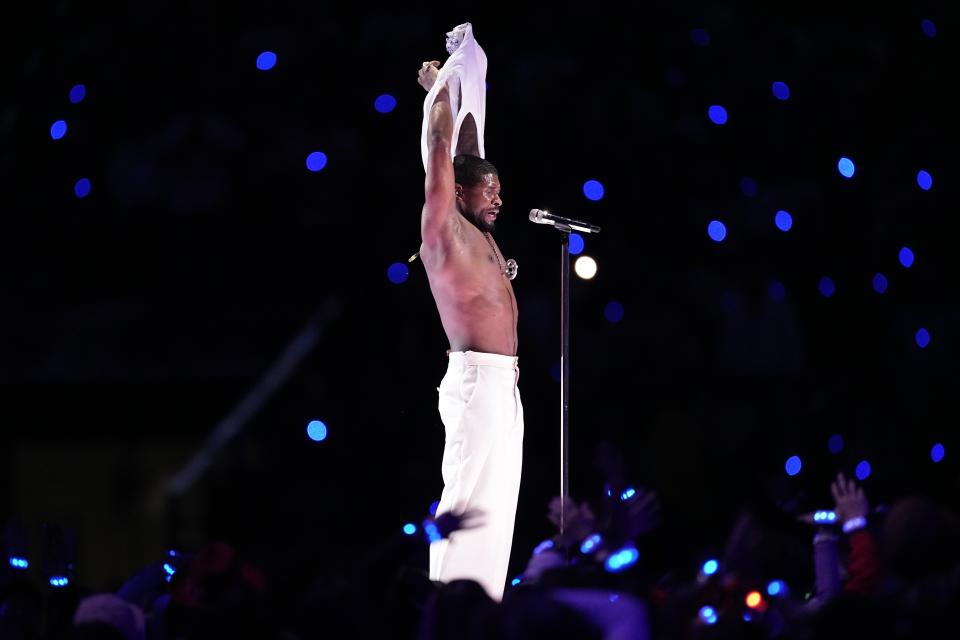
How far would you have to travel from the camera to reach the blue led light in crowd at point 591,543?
11.7ft

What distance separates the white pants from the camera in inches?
175

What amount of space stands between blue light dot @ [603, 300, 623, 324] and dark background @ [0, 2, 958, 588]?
5 centimetres

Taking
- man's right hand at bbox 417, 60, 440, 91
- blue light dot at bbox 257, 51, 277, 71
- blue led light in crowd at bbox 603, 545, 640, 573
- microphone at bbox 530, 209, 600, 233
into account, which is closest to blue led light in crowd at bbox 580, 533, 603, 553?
blue led light in crowd at bbox 603, 545, 640, 573

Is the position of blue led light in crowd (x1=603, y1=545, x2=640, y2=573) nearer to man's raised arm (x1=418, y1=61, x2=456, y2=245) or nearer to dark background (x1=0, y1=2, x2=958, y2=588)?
man's raised arm (x1=418, y1=61, x2=456, y2=245)

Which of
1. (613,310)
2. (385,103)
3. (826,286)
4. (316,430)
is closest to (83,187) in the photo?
(385,103)

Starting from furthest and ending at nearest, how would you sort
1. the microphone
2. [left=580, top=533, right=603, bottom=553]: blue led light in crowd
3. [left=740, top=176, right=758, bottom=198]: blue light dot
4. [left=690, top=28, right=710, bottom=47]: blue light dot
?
[left=740, top=176, right=758, bottom=198]: blue light dot
[left=690, top=28, right=710, bottom=47]: blue light dot
the microphone
[left=580, top=533, right=603, bottom=553]: blue led light in crowd

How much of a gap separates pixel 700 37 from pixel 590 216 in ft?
3.40

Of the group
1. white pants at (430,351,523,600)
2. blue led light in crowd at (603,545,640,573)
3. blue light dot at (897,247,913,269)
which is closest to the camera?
blue led light in crowd at (603,545,640,573)

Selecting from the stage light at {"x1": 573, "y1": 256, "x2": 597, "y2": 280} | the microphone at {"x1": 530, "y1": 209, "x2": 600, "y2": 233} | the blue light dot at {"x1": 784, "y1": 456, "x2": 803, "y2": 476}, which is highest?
the microphone at {"x1": 530, "y1": 209, "x2": 600, "y2": 233}

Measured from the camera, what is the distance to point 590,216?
6.89m

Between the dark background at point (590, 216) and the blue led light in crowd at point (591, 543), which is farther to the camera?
the dark background at point (590, 216)

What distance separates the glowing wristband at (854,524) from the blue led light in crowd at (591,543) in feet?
3.22

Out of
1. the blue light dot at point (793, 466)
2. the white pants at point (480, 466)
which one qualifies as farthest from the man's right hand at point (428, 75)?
the blue light dot at point (793, 466)

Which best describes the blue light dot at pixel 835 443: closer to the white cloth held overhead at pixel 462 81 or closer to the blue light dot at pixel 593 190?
the blue light dot at pixel 593 190
